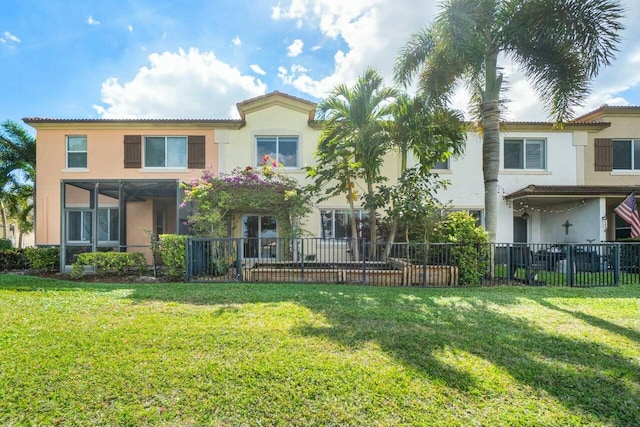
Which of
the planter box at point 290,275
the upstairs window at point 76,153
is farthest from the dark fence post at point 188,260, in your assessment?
the upstairs window at point 76,153

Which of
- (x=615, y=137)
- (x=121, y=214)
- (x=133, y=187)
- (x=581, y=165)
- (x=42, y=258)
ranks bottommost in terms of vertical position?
(x=42, y=258)

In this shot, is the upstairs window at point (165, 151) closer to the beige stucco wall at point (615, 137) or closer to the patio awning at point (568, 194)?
the patio awning at point (568, 194)

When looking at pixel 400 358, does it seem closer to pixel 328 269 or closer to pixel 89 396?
pixel 89 396

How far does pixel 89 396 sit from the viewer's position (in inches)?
110

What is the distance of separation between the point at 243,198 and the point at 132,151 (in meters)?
6.61

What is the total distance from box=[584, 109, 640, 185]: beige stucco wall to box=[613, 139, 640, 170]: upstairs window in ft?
0.78

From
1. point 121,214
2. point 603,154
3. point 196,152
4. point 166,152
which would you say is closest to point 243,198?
point 196,152

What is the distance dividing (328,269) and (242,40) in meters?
9.11

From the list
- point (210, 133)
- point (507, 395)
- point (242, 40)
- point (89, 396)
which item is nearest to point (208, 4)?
point (242, 40)

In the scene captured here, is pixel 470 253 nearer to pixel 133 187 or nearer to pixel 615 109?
pixel 615 109

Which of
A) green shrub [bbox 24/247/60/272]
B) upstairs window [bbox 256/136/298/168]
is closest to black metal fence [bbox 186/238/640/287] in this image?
upstairs window [bbox 256/136/298/168]

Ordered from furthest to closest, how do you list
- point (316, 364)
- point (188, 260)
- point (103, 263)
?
point (103, 263) → point (188, 260) → point (316, 364)

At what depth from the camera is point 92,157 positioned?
13844 mm

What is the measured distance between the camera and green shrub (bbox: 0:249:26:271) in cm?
1208
